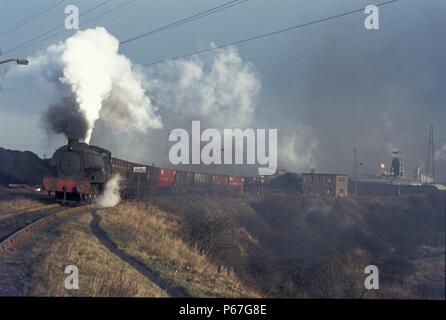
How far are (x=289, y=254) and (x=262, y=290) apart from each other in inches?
482

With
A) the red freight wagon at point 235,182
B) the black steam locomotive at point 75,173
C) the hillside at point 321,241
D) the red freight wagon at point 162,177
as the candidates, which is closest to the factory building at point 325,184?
the hillside at point 321,241

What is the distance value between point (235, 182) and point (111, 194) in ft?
88.5

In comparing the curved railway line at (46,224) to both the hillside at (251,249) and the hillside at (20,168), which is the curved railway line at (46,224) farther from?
the hillside at (20,168)

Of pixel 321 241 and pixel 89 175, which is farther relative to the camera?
pixel 321 241

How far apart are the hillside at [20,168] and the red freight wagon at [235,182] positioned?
68.3ft

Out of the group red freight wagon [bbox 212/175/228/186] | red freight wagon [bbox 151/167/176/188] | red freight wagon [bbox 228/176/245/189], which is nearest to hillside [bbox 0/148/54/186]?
red freight wagon [bbox 151/167/176/188]

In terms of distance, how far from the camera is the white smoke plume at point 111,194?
30672mm

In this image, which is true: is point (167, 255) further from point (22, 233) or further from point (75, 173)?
point (75, 173)

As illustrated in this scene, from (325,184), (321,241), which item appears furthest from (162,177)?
(325,184)

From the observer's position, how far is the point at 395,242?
113 feet

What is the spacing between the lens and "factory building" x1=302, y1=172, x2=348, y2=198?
59844 millimetres

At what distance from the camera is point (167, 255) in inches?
714

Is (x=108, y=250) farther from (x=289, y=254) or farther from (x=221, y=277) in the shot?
(x=289, y=254)
